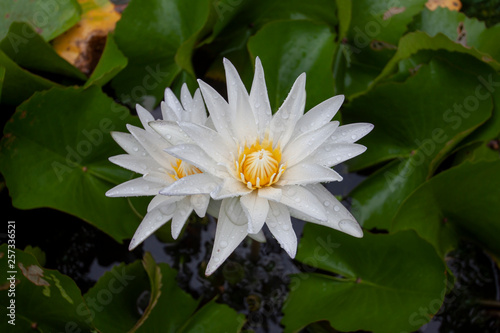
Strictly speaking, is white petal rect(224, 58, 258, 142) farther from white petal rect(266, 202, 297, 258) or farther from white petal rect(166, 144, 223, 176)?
white petal rect(266, 202, 297, 258)

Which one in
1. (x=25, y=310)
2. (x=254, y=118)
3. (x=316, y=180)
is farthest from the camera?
(x=25, y=310)

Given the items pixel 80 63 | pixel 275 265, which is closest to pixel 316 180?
pixel 275 265

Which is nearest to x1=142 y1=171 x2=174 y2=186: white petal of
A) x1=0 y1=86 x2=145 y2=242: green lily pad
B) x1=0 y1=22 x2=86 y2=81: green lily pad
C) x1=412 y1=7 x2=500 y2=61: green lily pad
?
x1=0 y1=86 x2=145 y2=242: green lily pad

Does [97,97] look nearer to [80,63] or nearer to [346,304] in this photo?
[80,63]

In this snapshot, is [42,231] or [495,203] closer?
[495,203]

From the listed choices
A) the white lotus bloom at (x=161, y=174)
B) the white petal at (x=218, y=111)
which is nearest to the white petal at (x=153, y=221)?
the white lotus bloom at (x=161, y=174)

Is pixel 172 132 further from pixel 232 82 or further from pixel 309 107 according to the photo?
pixel 309 107

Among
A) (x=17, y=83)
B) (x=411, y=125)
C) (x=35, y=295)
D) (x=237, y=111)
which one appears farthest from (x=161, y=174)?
(x=411, y=125)
